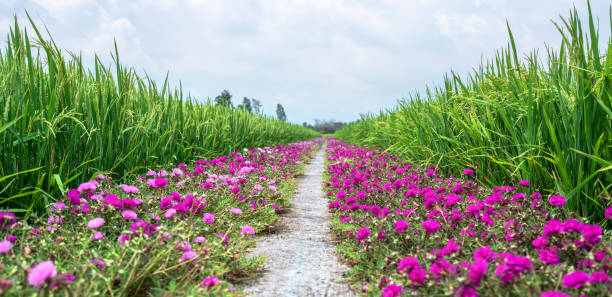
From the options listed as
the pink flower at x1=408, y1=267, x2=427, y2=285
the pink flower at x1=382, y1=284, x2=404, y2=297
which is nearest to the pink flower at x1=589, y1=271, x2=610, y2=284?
the pink flower at x1=408, y1=267, x2=427, y2=285

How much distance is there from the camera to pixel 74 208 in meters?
2.34

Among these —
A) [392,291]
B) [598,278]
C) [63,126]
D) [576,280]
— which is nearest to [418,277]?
[392,291]

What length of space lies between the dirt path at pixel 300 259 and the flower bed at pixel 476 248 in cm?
15

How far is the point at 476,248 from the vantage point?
2.18m

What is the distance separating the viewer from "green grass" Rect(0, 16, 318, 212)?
100 inches

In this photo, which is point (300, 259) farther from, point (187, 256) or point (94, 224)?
point (94, 224)

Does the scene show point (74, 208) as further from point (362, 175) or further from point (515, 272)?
point (362, 175)

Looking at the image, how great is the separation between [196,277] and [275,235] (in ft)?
4.33

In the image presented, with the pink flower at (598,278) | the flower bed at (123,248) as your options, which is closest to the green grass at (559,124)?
the pink flower at (598,278)

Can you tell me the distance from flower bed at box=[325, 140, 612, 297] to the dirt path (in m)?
0.15

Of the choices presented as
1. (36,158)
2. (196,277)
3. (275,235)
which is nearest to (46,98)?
(36,158)

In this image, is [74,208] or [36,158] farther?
[36,158]

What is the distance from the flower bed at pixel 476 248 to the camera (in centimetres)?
155

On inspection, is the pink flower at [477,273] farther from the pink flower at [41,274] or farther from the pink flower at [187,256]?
the pink flower at [41,274]
